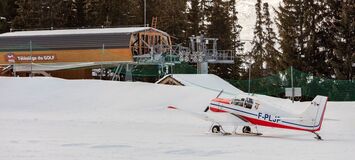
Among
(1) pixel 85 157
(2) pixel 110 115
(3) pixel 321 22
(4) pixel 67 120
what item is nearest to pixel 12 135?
(1) pixel 85 157

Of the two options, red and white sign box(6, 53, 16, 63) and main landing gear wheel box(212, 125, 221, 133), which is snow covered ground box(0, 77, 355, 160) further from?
red and white sign box(6, 53, 16, 63)

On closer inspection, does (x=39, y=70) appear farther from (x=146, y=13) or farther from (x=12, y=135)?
(x=12, y=135)

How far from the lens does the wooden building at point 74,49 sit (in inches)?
1827

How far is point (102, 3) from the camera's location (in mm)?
66000

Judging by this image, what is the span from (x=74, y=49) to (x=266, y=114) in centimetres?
2843

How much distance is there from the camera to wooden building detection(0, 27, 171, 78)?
46.4m

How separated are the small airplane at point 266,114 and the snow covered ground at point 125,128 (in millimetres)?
547

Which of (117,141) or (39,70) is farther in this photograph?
(39,70)

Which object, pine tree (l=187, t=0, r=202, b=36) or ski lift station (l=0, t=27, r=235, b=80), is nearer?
ski lift station (l=0, t=27, r=235, b=80)

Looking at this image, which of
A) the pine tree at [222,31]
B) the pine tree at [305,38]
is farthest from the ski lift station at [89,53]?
the pine tree at [222,31]

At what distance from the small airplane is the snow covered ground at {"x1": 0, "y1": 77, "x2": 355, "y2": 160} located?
1.79ft

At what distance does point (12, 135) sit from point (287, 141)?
30.3 ft

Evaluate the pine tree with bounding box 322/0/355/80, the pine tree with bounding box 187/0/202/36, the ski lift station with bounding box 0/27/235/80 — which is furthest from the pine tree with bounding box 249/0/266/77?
the ski lift station with bounding box 0/27/235/80

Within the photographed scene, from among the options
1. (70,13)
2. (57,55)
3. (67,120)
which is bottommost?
(67,120)
